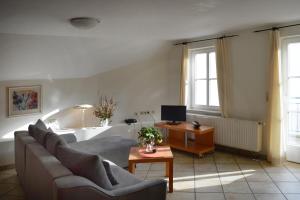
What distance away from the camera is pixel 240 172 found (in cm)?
442

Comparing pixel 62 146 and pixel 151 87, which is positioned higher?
pixel 151 87

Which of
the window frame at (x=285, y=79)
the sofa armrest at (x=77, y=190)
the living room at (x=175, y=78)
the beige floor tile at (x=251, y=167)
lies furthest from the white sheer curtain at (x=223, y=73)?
the sofa armrest at (x=77, y=190)

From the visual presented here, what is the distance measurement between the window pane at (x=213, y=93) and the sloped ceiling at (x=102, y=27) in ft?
4.03

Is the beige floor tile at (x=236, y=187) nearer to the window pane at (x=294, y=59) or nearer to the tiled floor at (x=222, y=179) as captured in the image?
the tiled floor at (x=222, y=179)

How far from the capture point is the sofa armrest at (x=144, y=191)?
229 centimetres

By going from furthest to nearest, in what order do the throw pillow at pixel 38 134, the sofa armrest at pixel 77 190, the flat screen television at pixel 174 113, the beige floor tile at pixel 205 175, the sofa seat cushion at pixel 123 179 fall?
the flat screen television at pixel 174 113, the beige floor tile at pixel 205 175, the throw pillow at pixel 38 134, the sofa seat cushion at pixel 123 179, the sofa armrest at pixel 77 190

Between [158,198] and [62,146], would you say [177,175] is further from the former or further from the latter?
[62,146]

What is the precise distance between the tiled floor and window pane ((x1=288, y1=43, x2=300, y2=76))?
161cm

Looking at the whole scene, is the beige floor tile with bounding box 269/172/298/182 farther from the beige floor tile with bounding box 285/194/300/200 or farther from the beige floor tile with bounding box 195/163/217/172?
the beige floor tile with bounding box 195/163/217/172

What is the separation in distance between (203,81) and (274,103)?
183 cm

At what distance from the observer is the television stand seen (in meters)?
5.28

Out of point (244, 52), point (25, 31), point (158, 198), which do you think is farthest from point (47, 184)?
point (244, 52)

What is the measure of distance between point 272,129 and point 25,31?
4.43 metres

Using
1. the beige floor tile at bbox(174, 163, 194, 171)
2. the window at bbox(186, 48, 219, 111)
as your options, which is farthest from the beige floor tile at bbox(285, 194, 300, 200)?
the window at bbox(186, 48, 219, 111)
